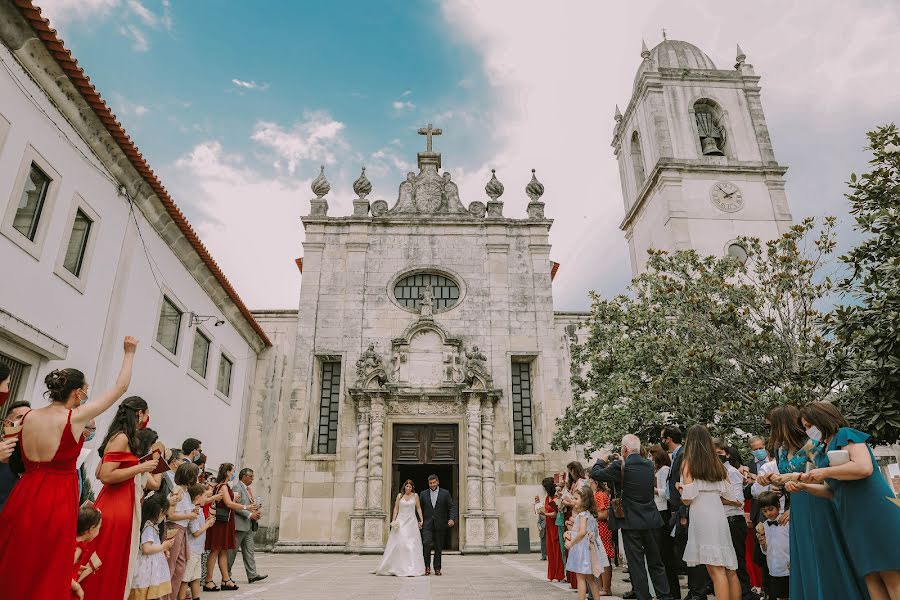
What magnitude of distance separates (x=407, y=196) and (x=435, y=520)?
42.7 feet

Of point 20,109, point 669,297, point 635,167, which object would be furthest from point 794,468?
point 635,167

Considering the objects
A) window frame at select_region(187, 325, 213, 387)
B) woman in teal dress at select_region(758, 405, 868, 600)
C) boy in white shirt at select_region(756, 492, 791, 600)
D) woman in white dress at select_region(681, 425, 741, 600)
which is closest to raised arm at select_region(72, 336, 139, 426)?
woman in teal dress at select_region(758, 405, 868, 600)

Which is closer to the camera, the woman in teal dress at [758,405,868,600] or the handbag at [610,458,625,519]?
the woman in teal dress at [758,405,868,600]

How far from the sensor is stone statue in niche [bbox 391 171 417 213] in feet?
66.2

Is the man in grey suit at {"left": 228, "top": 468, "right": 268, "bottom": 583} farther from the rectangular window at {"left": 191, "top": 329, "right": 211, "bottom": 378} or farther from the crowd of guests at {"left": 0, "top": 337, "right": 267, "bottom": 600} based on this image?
the rectangular window at {"left": 191, "top": 329, "right": 211, "bottom": 378}

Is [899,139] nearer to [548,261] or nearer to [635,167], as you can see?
[548,261]

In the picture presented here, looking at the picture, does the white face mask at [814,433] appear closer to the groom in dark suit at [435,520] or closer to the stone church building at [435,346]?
the groom in dark suit at [435,520]

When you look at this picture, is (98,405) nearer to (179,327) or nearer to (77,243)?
(77,243)

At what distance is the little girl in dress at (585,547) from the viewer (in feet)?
20.5

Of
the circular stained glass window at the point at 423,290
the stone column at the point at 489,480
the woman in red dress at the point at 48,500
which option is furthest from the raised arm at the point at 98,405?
the circular stained glass window at the point at 423,290

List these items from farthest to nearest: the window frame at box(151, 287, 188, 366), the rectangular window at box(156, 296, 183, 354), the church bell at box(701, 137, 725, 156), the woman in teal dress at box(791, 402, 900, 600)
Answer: the church bell at box(701, 137, 725, 156)
the rectangular window at box(156, 296, 183, 354)
the window frame at box(151, 287, 188, 366)
the woman in teal dress at box(791, 402, 900, 600)

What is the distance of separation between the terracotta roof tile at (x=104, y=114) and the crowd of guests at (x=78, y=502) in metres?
5.31

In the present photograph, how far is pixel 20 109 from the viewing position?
750 centimetres

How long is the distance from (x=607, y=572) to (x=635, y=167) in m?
21.9
